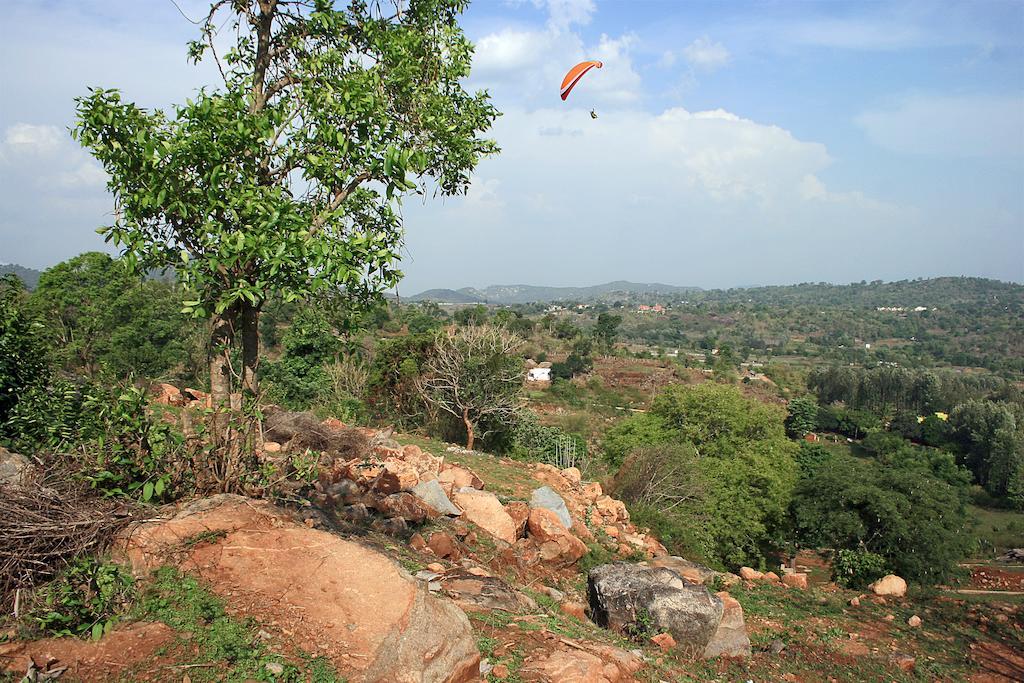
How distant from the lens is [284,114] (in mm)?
4863

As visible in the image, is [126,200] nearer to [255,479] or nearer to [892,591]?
[255,479]

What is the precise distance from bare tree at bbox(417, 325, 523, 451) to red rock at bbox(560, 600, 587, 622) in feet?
44.0

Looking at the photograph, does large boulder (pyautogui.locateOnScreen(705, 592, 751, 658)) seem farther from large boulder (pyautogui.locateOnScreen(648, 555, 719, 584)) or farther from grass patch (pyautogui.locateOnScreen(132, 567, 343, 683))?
grass patch (pyautogui.locateOnScreen(132, 567, 343, 683))

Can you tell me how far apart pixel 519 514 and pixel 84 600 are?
6.73 meters

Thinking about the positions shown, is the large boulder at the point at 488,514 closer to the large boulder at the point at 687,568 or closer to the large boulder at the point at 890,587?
the large boulder at the point at 687,568

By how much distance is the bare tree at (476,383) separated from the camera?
21.6m

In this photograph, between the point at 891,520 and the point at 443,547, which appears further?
the point at 891,520

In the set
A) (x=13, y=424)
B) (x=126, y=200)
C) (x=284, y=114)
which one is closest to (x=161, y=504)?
(x=126, y=200)

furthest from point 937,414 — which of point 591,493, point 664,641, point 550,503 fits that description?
point 664,641

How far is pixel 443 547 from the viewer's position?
7465 millimetres

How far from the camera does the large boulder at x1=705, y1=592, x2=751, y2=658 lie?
7434 mm

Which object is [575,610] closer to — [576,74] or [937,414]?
[576,74]

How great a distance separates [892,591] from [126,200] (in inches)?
677

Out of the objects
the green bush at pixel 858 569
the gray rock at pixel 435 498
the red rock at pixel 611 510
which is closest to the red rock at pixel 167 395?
the gray rock at pixel 435 498
